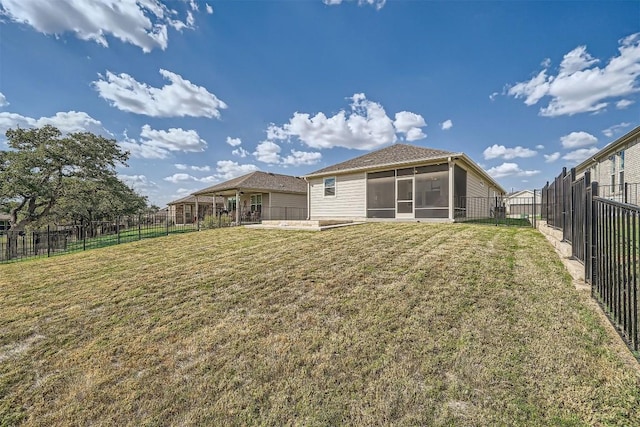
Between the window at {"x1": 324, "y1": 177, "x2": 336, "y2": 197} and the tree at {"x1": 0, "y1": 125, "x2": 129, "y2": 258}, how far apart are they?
58.7 feet

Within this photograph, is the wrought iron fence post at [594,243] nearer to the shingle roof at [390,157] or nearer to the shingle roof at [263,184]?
the shingle roof at [390,157]

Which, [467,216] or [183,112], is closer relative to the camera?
[467,216]

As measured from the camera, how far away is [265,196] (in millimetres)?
21594

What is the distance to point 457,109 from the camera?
15.1 m

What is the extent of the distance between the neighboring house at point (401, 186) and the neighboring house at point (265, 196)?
5.36m

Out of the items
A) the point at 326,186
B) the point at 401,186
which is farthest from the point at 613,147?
the point at 326,186

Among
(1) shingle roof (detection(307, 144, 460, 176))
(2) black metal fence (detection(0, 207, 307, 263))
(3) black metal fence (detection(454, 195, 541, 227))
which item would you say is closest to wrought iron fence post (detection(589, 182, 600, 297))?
(3) black metal fence (detection(454, 195, 541, 227))

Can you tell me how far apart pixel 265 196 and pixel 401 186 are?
12.0 metres

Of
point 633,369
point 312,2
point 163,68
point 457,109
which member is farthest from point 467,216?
point 163,68

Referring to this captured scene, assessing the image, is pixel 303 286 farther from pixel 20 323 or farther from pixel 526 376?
pixel 20 323

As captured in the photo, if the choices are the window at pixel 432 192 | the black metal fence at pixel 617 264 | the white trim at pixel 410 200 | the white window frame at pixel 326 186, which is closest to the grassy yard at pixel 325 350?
the black metal fence at pixel 617 264

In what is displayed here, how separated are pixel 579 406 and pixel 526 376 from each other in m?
0.33

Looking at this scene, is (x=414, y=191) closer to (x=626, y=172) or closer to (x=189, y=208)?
(x=626, y=172)

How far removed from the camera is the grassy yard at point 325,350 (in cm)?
198
